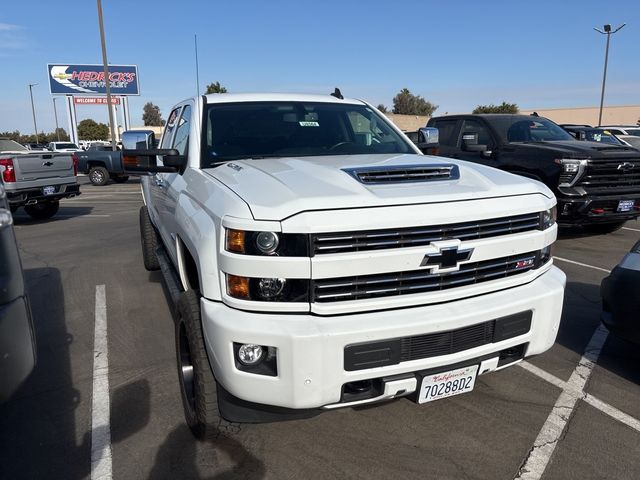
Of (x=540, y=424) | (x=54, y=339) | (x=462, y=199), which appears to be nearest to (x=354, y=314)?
(x=462, y=199)

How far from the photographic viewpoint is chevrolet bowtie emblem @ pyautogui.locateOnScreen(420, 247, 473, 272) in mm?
2322

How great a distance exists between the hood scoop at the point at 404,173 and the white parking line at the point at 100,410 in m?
2.00

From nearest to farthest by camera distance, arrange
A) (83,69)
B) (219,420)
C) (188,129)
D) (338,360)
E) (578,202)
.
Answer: (338,360), (219,420), (188,129), (578,202), (83,69)

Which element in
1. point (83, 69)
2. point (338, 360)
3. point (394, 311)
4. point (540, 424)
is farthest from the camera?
point (83, 69)

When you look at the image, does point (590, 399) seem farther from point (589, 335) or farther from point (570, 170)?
point (570, 170)

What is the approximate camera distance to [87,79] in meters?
42.5

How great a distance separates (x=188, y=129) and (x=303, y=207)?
1983 mm

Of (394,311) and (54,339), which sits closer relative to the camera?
(394,311)

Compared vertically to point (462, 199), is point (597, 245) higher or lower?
lower

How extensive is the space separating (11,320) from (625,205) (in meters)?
7.71

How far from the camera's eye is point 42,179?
10125 mm

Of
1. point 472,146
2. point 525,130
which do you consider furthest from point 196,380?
point 525,130

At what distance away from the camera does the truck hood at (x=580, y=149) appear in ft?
22.8

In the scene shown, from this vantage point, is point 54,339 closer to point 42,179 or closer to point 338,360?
point 338,360
